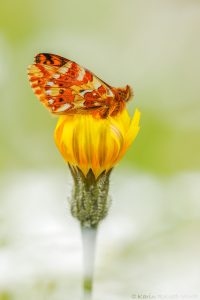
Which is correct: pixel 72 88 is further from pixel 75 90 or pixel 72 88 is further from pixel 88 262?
pixel 88 262

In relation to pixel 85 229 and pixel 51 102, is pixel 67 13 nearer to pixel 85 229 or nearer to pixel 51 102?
pixel 51 102

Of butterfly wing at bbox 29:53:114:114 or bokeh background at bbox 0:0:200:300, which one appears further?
bokeh background at bbox 0:0:200:300

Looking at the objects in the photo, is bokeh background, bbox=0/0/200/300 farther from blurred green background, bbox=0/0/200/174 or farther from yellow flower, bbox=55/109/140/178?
yellow flower, bbox=55/109/140/178

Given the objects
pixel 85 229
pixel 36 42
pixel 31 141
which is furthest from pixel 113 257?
pixel 36 42

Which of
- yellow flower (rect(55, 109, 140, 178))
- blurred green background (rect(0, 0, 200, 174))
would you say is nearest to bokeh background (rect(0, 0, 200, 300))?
blurred green background (rect(0, 0, 200, 174))

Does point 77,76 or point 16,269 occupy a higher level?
point 77,76

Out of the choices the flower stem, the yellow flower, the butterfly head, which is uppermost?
the butterfly head

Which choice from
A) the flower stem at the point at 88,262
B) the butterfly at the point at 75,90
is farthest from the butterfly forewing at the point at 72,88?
the flower stem at the point at 88,262
